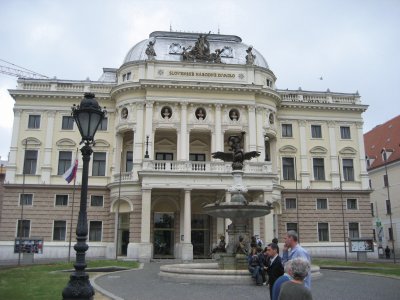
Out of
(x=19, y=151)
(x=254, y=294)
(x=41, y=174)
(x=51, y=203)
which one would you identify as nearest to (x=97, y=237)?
(x=51, y=203)

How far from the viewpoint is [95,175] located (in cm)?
4312

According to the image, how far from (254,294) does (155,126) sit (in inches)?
1085

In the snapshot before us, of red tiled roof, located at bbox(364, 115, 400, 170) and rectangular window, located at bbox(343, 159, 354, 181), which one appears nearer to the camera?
rectangular window, located at bbox(343, 159, 354, 181)

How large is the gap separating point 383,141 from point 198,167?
3669cm

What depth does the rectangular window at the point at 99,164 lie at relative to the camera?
43312 mm

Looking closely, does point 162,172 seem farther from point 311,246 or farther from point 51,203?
point 311,246

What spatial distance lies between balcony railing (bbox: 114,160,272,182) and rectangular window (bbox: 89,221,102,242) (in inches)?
363

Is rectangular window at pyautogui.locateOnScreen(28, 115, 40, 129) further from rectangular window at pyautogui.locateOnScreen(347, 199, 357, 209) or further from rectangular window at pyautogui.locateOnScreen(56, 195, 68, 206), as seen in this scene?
rectangular window at pyautogui.locateOnScreen(347, 199, 357, 209)

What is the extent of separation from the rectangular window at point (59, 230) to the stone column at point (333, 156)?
27832mm

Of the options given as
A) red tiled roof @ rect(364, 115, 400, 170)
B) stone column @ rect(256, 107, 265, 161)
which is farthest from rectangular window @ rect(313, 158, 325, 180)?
red tiled roof @ rect(364, 115, 400, 170)

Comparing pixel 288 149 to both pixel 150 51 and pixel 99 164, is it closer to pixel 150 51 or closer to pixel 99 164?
pixel 150 51

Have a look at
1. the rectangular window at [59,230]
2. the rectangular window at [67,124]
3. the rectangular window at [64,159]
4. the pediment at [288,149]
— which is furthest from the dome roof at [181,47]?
the rectangular window at [59,230]

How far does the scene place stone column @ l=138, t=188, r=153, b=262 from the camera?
35562 mm

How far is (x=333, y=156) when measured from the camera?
4619 centimetres
